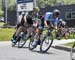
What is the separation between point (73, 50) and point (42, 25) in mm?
3374

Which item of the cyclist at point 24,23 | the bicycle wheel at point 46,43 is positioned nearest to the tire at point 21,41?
→ the cyclist at point 24,23

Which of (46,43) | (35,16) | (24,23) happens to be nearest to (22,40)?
(24,23)

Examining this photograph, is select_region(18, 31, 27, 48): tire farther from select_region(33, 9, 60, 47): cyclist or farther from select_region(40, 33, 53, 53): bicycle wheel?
select_region(33, 9, 60, 47): cyclist

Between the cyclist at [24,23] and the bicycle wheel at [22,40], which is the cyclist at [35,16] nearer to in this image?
the cyclist at [24,23]

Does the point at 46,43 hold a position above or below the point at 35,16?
below

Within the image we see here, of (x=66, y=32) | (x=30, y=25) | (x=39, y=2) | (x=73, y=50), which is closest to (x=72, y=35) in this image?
(x=66, y=32)

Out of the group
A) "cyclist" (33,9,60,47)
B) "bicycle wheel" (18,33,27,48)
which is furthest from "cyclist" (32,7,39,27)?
"cyclist" (33,9,60,47)

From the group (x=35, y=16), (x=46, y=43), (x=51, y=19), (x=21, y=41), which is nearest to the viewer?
(x=51, y=19)

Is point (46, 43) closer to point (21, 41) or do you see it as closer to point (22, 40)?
point (22, 40)

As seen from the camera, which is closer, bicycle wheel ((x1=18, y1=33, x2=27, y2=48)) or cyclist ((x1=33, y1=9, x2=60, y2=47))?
cyclist ((x1=33, y1=9, x2=60, y2=47))

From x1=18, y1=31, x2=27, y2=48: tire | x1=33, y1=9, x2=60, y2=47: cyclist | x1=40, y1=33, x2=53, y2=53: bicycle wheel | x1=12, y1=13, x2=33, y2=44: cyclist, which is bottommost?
x1=18, y1=31, x2=27, y2=48: tire

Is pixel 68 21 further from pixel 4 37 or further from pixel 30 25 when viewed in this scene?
pixel 30 25

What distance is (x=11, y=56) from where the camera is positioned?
1416 centimetres

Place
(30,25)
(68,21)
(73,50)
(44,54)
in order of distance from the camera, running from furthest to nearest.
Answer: (68,21) → (30,25) → (44,54) → (73,50)
